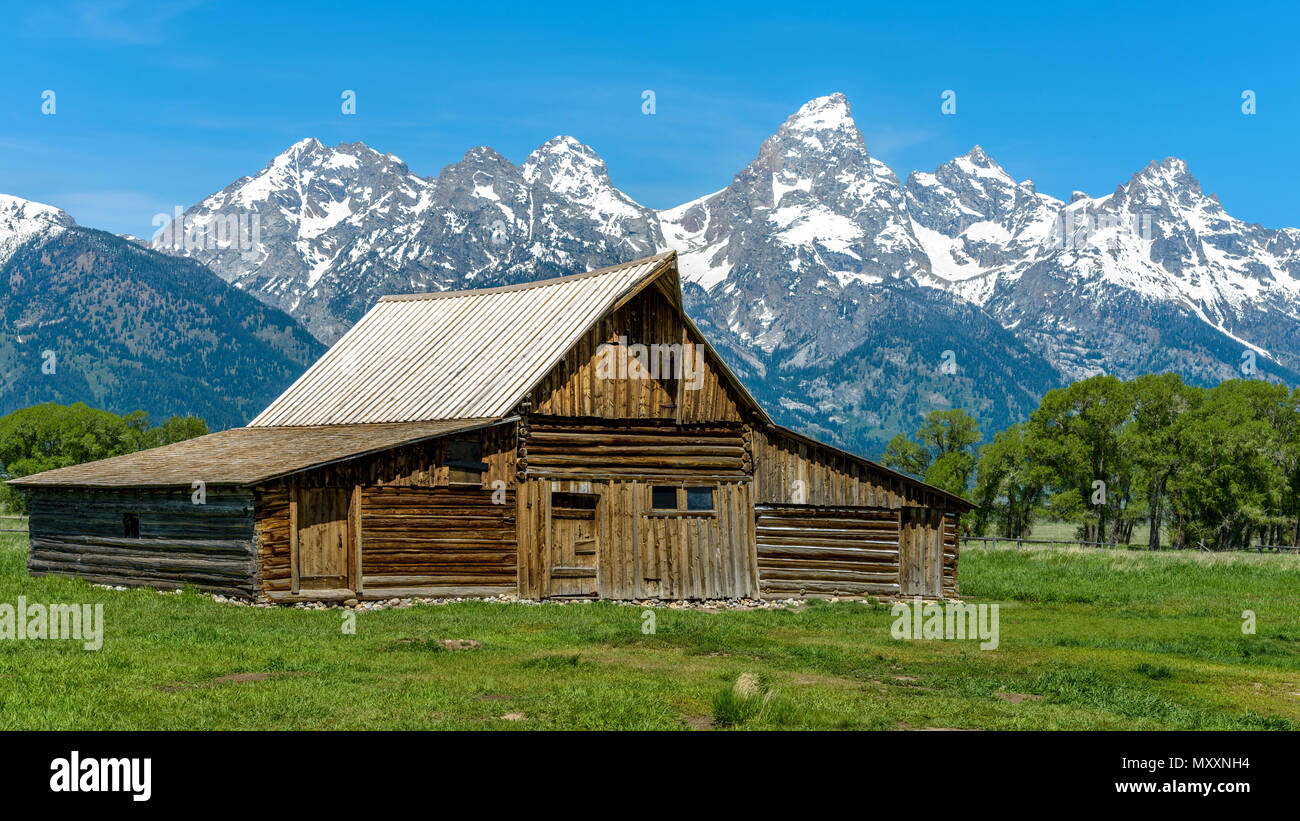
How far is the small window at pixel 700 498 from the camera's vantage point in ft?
111

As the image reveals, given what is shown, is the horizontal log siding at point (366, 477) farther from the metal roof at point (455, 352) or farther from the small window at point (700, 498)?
the small window at point (700, 498)

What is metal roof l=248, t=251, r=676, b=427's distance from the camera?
32.9 metres

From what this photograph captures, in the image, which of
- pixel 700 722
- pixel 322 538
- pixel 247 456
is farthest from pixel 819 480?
pixel 700 722

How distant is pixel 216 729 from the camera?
12.5 metres

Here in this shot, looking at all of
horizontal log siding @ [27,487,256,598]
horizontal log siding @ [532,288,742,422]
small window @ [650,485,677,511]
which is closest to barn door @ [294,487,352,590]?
horizontal log siding @ [27,487,256,598]

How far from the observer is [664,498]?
110ft

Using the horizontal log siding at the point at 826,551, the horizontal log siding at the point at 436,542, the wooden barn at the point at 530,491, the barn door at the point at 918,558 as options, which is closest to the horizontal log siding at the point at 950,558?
the wooden barn at the point at 530,491

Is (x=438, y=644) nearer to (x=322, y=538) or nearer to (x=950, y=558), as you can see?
(x=322, y=538)

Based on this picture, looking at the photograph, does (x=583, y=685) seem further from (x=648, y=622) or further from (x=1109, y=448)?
(x=1109, y=448)

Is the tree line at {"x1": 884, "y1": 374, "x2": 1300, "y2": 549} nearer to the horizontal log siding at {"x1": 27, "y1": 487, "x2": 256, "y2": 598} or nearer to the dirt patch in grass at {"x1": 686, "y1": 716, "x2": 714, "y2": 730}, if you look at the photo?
the horizontal log siding at {"x1": 27, "y1": 487, "x2": 256, "y2": 598}

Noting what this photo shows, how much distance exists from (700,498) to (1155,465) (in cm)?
6389

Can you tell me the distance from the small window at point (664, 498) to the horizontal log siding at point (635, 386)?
192 centimetres
